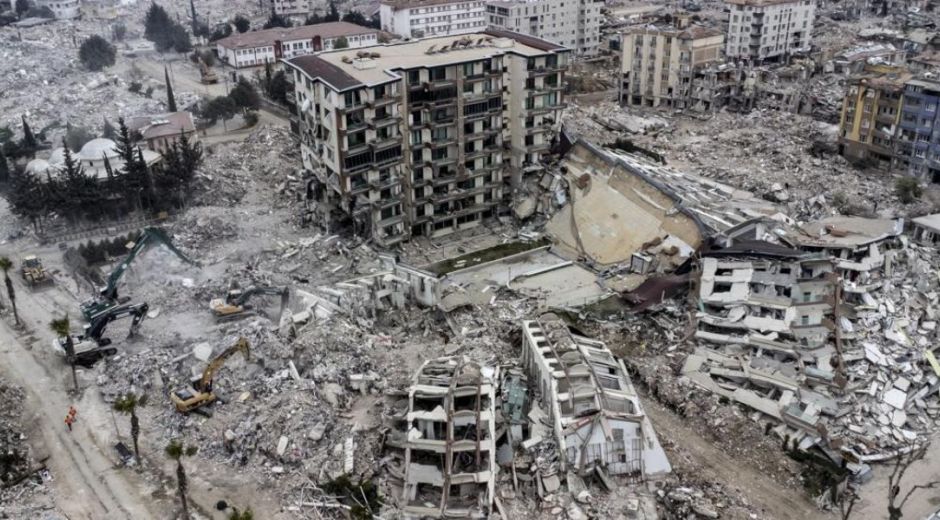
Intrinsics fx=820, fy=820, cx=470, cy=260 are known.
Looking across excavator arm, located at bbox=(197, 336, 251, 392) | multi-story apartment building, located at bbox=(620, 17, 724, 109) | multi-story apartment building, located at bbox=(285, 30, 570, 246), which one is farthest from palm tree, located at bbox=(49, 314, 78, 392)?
multi-story apartment building, located at bbox=(620, 17, 724, 109)

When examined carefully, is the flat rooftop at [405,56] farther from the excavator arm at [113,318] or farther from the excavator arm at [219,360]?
the excavator arm at [219,360]

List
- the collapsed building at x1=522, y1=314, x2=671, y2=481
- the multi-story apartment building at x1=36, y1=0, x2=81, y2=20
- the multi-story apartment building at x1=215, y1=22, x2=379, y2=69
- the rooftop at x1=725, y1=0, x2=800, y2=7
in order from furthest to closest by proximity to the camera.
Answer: the multi-story apartment building at x1=36, y1=0, x2=81, y2=20 < the multi-story apartment building at x1=215, y1=22, x2=379, y2=69 < the rooftop at x1=725, y1=0, x2=800, y2=7 < the collapsed building at x1=522, y1=314, x2=671, y2=481

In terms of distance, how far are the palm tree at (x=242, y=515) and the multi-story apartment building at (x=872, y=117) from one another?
49.0 meters

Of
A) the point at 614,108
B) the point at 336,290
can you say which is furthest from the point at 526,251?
the point at 614,108

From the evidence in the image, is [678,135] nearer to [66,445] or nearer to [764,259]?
[764,259]

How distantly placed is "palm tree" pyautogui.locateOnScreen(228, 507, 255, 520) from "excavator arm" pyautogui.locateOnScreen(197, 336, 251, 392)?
20.8 ft

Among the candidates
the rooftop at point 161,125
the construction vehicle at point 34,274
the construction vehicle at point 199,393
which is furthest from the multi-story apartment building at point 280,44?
the construction vehicle at point 199,393

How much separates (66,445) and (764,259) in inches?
1142

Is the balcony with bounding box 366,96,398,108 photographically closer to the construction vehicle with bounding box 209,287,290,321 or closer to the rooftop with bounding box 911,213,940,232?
the construction vehicle with bounding box 209,287,290,321

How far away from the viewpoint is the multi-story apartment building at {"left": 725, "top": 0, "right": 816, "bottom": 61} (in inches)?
3319

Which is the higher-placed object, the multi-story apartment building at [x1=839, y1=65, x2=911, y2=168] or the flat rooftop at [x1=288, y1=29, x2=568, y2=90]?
the flat rooftop at [x1=288, y1=29, x2=568, y2=90]

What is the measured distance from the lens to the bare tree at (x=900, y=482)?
2641 centimetres

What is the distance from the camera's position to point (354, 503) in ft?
85.2

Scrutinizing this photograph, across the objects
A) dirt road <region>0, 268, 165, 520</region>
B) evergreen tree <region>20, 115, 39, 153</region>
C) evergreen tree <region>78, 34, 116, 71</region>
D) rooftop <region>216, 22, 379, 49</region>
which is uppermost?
rooftop <region>216, 22, 379, 49</region>
